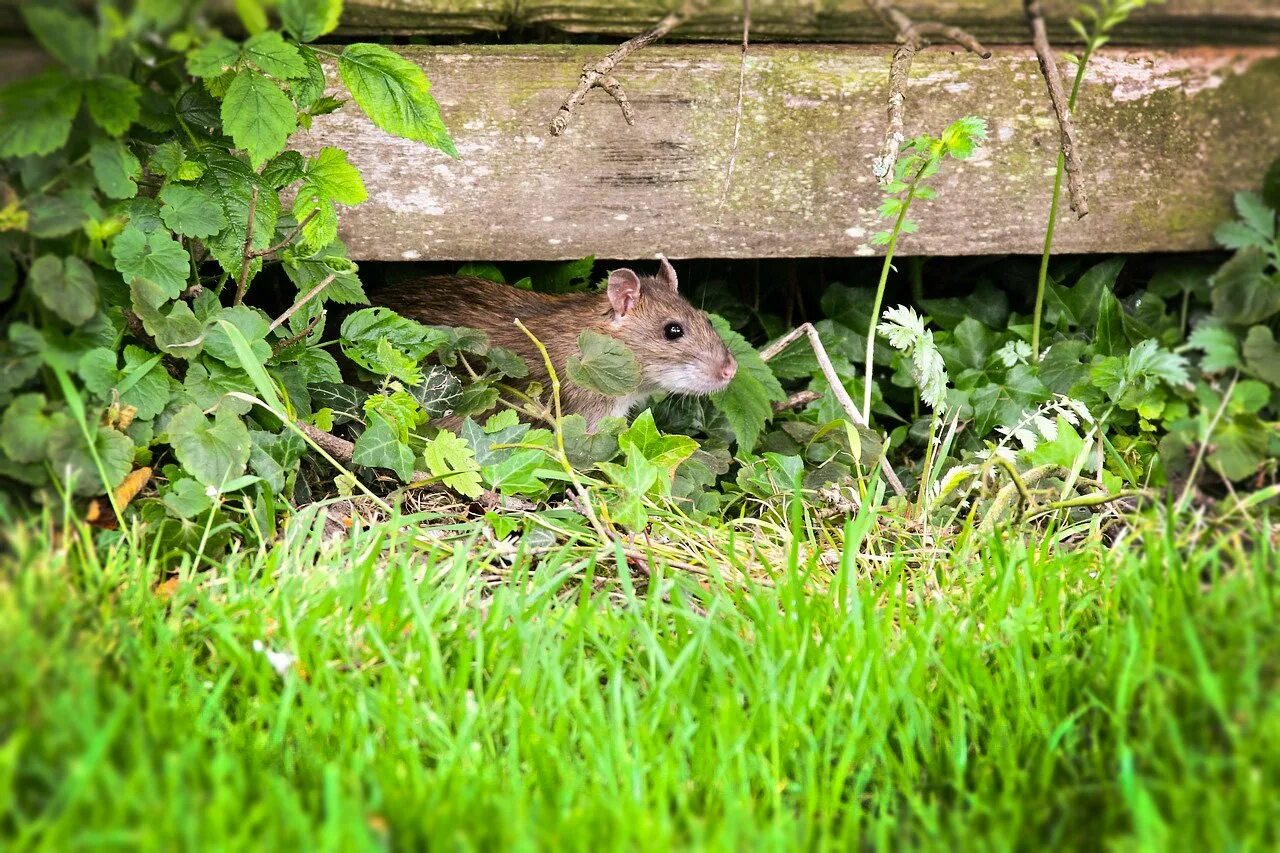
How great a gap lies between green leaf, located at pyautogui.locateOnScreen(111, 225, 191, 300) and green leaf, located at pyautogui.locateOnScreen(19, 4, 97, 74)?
0.63 m

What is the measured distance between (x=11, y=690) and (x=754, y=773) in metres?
1.16

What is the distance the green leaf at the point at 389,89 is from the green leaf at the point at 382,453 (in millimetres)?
764

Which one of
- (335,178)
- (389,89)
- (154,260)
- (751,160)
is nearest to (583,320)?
(751,160)

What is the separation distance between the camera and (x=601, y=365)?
3621 mm

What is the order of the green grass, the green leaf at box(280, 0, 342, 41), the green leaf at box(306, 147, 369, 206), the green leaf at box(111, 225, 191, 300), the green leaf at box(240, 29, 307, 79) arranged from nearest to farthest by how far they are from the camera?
the green grass → the green leaf at box(280, 0, 342, 41) → the green leaf at box(240, 29, 307, 79) → the green leaf at box(111, 225, 191, 300) → the green leaf at box(306, 147, 369, 206)

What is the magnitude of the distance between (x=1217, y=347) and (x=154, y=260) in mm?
2271

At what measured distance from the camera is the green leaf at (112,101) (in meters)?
2.33

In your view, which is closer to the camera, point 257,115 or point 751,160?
point 257,115

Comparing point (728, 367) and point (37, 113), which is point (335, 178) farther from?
point (728, 367)

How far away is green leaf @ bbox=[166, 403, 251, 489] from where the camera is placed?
2785 mm

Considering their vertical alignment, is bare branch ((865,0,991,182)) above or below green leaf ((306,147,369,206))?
above

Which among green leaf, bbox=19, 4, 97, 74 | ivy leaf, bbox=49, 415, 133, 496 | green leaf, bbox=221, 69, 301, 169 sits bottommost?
ivy leaf, bbox=49, 415, 133, 496

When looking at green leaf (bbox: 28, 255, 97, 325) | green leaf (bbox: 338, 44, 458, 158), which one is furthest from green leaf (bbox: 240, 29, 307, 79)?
green leaf (bbox: 28, 255, 97, 325)

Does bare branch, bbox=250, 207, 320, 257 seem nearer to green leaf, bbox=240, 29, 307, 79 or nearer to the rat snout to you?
green leaf, bbox=240, 29, 307, 79
